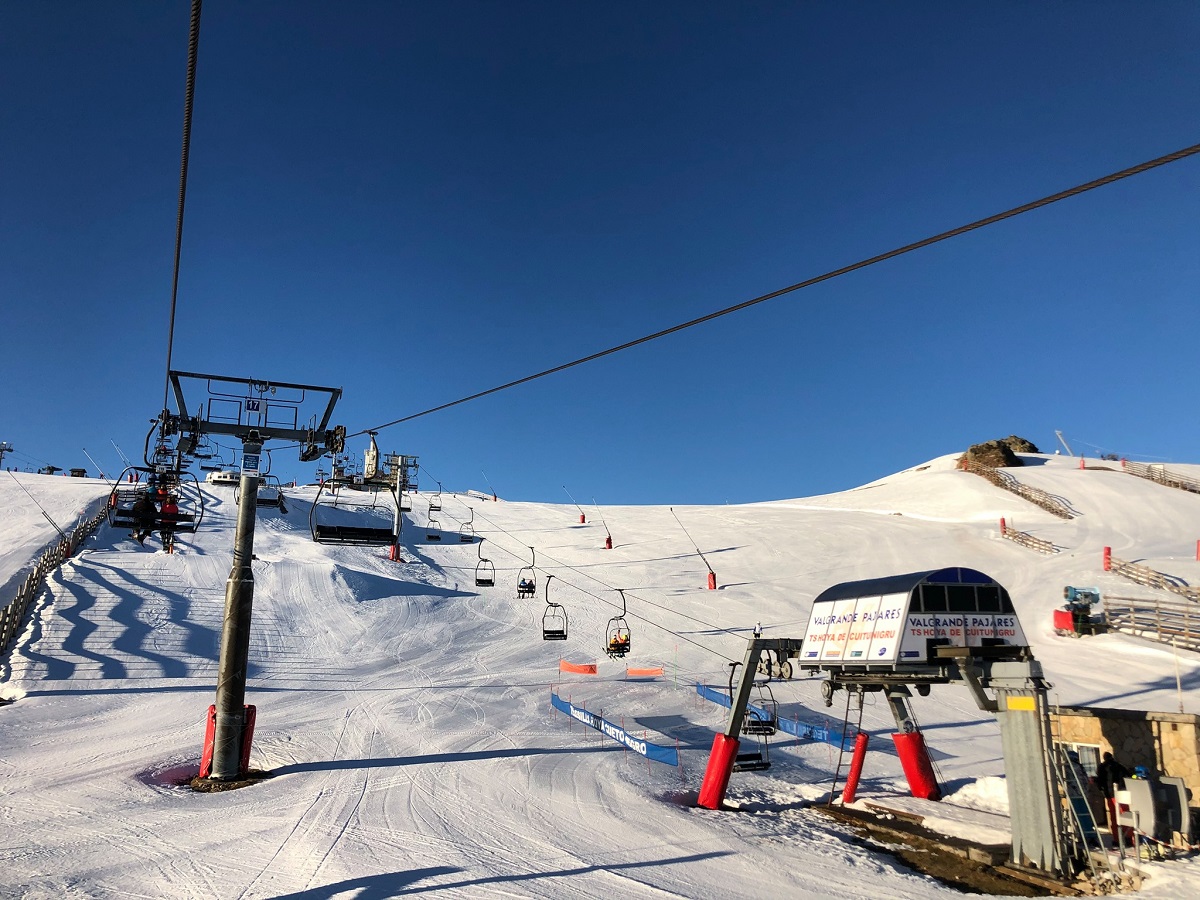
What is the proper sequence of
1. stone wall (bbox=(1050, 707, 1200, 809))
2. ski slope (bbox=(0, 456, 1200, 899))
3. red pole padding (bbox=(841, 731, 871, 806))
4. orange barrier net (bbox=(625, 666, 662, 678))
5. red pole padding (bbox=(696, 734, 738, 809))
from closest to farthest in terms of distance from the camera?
ski slope (bbox=(0, 456, 1200, 899)), stone wall (bbox=(1050, 707, 1200, 809)), red pole padding (bbox=(696, 734, 738, 809)), red pole padding (bbox=(841, 731, 871, 806)), orange barrier net (bbox=(625, 666, 662, 678))

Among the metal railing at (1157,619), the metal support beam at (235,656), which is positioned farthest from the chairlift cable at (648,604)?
the metal support beam at (235,656)

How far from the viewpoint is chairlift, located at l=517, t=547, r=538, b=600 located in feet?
95.5

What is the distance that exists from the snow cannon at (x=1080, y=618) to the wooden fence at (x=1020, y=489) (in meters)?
23.8

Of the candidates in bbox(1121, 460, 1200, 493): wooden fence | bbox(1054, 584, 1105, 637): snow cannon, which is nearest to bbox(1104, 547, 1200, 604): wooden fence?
bbox(1054, 584, 1105, 637): snow cannon

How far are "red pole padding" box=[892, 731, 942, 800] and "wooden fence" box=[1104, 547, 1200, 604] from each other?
82.8 feet

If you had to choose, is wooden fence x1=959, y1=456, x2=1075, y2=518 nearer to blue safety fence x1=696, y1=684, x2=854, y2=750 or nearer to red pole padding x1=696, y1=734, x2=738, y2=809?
blue safety fence x1=696, y1=684, x2=854, y2=750

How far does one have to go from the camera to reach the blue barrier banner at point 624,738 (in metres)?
17.4

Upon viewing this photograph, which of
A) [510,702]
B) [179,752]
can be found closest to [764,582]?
[510,702]

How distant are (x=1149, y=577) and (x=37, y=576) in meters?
48.6

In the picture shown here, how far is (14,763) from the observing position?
14.1 meters

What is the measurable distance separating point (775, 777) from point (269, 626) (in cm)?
2086

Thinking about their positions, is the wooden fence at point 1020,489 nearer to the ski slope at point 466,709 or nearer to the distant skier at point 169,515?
the ski slope at point 466,709

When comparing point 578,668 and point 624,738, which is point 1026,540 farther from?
point 624,738

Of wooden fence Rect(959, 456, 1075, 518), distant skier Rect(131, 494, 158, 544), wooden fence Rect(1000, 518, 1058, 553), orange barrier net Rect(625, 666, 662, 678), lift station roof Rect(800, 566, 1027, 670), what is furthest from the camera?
wooden fence Rect(959, 456, 1075, 518)
